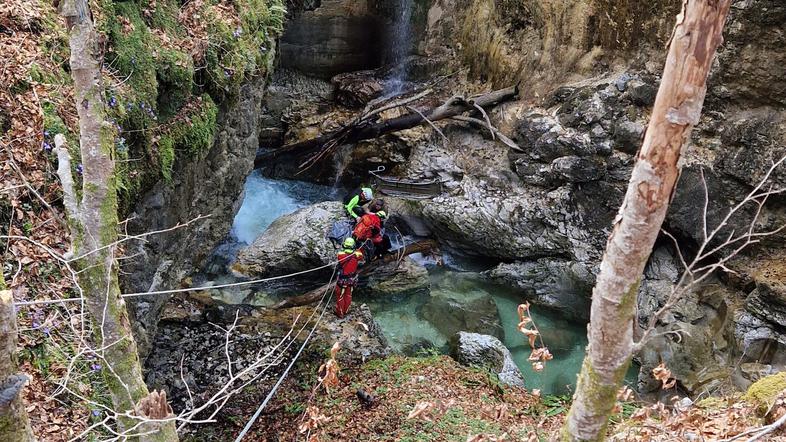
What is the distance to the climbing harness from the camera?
12.3 m

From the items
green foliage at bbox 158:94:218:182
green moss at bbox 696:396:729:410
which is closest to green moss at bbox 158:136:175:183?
green foliage at bbox 158:94:218:182

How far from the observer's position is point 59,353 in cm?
389

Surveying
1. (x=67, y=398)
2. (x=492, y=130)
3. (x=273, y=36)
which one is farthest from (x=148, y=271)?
(x=492, y=130)

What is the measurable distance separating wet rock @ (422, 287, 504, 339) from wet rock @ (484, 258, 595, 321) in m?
0.77

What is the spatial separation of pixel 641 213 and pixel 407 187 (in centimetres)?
1045

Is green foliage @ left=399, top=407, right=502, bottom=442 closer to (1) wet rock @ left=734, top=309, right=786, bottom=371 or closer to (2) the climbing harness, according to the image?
(1) wet rock @ left=734, top=309, right=786, bottom=371

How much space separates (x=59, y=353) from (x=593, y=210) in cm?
994

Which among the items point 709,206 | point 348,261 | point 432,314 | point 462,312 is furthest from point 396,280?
point 709,206

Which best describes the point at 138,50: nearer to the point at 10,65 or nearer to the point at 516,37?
the point at 10,65

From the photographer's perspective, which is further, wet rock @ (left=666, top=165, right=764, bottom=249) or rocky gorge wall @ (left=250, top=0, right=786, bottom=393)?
wet rock @ (left=666, top=165, right=764, bottom=249)

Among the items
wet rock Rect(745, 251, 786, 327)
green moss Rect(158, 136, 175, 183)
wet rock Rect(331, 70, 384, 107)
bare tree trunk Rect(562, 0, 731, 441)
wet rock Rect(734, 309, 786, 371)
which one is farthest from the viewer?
wet rock Rect(331, 70, 384, 107)

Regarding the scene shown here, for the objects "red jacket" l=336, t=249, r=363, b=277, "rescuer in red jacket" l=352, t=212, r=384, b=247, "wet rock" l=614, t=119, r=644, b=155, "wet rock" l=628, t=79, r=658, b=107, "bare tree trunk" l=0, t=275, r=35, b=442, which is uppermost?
"wet rock" l=628, t=79, r=658, b=107

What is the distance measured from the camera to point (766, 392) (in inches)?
187

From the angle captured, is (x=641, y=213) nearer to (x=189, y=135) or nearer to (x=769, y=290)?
(x=189, y=135)
